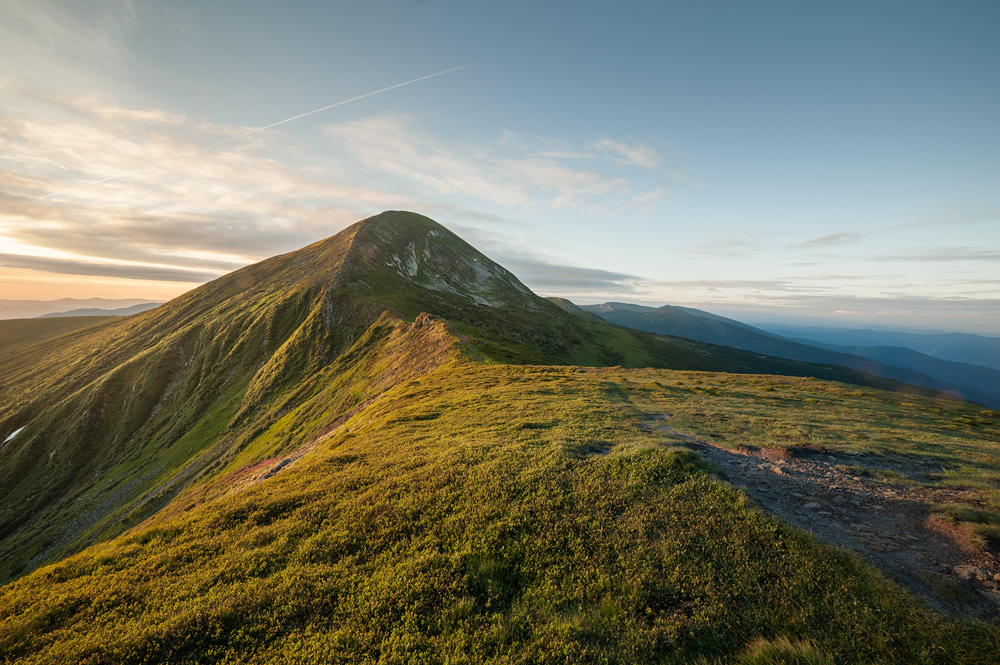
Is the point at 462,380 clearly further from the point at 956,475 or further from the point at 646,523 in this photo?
the point at 956,475

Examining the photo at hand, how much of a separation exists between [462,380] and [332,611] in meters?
32.6

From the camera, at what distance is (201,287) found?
149125 mm

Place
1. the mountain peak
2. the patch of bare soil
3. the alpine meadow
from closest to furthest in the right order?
the alpine meadow → the patch of bare soil → the mountain peak

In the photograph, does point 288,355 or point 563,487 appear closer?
point 563,487

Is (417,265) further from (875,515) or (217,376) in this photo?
(875,515)

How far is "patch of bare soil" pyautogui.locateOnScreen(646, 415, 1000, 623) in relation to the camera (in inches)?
356

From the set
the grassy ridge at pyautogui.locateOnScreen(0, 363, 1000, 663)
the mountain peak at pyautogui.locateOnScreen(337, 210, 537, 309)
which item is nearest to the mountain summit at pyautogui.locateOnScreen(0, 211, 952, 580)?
the mountain peak at pyautogui.locateOnScreen(337, 210, 537, 309)

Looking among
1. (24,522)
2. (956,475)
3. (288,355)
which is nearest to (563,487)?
(956,475)

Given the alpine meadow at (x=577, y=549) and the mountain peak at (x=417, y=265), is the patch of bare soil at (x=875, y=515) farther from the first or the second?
the mountain peak at (x=417, y=265)

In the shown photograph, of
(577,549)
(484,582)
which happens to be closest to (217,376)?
(484,582)

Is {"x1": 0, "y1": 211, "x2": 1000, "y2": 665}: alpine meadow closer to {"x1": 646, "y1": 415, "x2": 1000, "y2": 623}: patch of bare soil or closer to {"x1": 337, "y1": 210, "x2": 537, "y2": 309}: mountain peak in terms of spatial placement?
{"x1": 646, "y1": 415, "x2": 1000, "y2": 623}: patch of bare soil

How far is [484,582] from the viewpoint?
10281 millimetres

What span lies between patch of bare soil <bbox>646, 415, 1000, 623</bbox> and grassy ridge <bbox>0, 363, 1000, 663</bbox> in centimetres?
121

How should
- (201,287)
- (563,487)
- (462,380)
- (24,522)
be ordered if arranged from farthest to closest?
(201,287), (24,522), (462,380), (563,487)
